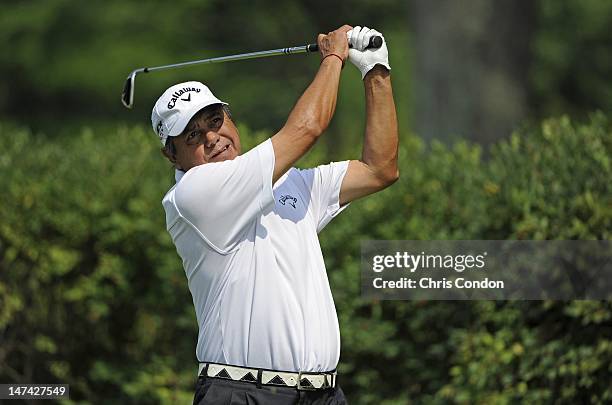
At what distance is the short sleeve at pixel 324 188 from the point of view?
15.0 feet

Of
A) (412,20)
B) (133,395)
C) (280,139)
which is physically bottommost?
(133,395)

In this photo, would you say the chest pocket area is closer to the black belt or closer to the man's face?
the man's face

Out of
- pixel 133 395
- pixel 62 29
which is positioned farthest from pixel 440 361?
pixel 62 29

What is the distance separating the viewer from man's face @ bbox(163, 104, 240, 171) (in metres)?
4.39

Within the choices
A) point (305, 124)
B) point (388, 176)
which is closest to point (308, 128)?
point (305, 124)

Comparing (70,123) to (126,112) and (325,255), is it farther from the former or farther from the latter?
(325,255)

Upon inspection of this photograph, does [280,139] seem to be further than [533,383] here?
No

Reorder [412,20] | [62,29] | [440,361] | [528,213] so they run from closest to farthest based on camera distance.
→ [528,213], [440,361], [412,20], [62,29]

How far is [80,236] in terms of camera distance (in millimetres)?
7148

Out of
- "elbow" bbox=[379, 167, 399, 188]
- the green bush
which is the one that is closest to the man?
"elbow" bbox=[379, 167, 399, 188]

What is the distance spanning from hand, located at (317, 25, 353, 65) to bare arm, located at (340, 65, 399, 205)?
19cm

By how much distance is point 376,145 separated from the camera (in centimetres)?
456

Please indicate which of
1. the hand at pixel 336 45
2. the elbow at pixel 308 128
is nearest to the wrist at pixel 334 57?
the hand at pixel 336 45

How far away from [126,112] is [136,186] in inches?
498
